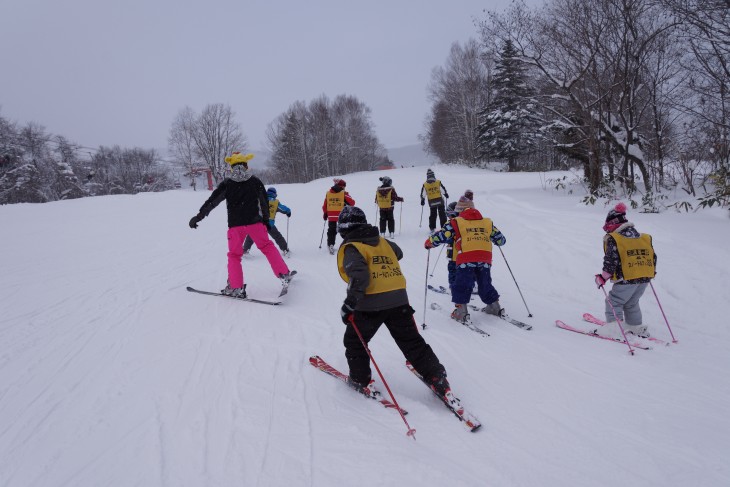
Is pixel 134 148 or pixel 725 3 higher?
pixel 134 148

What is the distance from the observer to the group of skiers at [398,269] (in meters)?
3.04

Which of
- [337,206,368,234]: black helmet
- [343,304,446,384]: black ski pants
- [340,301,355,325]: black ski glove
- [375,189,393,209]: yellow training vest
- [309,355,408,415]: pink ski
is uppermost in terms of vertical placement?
[375,189,393,209]: yellow training vest

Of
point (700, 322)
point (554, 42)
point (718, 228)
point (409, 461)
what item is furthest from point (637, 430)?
point (554, 42)

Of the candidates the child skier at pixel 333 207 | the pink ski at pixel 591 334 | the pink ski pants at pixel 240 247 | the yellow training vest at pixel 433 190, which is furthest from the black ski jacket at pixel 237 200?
the yellow training vest at pixel 433 190

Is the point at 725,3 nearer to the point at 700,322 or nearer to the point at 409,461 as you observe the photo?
the point at 700,322

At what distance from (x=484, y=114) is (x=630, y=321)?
29144mm

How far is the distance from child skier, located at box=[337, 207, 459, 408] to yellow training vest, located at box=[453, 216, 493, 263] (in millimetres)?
1683

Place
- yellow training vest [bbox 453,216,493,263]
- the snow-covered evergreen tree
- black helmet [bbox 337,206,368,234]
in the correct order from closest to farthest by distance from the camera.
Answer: black helmet [bbox 337,206,368,234] → yellow training vest [bbox 453,216,493,263] → the snow-covered evergreen tree

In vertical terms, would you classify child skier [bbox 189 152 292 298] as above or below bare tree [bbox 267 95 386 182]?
below

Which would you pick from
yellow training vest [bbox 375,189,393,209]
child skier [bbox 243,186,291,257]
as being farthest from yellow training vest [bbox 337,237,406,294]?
yellow training vest [bbox 375,189,393,209]

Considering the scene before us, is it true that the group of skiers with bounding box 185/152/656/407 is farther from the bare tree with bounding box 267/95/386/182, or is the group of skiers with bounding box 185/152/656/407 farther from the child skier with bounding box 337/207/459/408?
the bare tree with bounding box 267/95/386/182

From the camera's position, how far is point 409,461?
2393 millimetres

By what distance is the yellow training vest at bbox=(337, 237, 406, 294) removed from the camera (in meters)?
3.04

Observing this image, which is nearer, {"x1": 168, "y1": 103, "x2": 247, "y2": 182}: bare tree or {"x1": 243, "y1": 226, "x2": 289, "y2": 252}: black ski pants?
{"x1": 243, "y1": 226, "x2": 289, "y2": 252}: black ski pants
